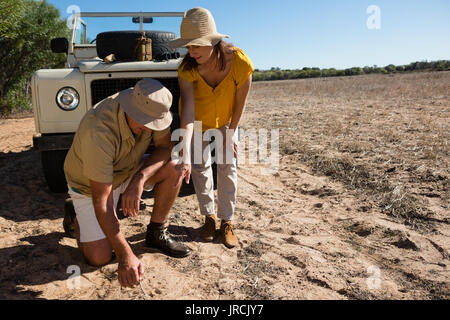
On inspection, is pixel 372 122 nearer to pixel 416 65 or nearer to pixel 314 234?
pixel 314 234

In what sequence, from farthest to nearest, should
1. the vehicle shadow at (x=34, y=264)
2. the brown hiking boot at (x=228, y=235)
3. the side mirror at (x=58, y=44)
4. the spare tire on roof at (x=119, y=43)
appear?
the side mirror at (x=58, y=44) → the spare tire on roof at (x=119, y=43) → the brown hiking boot at (x=228, y=235) → the vehicle shadow at (x=34, y=264)

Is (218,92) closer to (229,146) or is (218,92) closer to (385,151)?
(229,146)

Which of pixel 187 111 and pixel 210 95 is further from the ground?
pixel 210 95

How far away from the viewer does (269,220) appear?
359 centimetres

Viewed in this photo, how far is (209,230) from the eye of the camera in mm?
3244

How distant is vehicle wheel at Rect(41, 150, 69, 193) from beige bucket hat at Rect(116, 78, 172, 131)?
1.77 metres

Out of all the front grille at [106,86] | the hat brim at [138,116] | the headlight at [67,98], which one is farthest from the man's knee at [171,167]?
the headlight at [67,98]

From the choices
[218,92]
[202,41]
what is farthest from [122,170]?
[202,41]

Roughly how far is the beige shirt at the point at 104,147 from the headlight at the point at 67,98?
3.59ft

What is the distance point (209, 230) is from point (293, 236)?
28.0 inches

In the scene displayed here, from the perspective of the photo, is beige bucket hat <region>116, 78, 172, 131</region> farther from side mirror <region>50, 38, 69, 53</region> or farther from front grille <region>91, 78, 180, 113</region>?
side mirror <region>50, 38, 69, 53</region>

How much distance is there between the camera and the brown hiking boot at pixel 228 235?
309 centimetres

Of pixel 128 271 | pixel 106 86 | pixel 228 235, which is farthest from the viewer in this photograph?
pixel 106 86

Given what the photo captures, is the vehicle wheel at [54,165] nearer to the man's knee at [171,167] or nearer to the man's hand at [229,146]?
the man's knee at [171,167]
